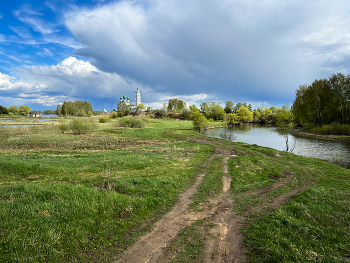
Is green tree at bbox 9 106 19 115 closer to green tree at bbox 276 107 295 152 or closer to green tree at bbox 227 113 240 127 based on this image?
green tree at bbox 227 113 240 127

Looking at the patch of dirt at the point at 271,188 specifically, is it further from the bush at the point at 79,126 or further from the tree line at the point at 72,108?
the tree line at the point at 72,108

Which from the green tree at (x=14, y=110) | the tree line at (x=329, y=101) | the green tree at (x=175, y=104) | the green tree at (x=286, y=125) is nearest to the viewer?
the green tree at (x=286, y=125)

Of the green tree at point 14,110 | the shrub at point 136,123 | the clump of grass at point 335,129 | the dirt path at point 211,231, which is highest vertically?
the green tree at point 14,110

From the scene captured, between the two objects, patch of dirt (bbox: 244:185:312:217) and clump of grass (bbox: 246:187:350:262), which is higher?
clump of grass (bbox: 246:187:350:262)

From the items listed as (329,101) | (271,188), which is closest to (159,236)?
(271,188)

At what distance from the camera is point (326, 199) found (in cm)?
997

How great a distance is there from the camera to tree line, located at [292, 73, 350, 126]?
52.7 meters

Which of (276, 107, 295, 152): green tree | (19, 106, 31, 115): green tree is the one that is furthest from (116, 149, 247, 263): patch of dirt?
(19, 106, 31, 115): green tree

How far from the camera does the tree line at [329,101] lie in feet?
173

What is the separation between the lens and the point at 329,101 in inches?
2250

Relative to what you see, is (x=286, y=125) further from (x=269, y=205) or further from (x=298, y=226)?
(x=298, y=226)

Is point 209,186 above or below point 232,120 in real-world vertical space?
below

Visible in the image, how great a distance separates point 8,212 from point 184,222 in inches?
267

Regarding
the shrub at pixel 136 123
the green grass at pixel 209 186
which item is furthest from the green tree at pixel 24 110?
the green grass at pixel 209 186
